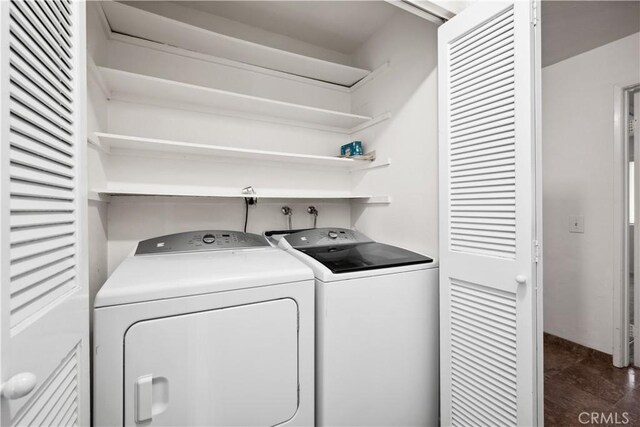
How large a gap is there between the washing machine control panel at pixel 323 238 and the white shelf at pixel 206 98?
0.92 metres

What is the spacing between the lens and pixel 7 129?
0.56 m

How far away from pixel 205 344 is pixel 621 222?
305cm

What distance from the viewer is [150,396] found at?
3.53 feet

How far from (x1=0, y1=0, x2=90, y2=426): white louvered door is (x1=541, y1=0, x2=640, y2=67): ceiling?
8.58 ft

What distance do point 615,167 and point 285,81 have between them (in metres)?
2.73

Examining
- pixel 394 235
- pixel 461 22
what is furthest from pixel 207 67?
pixel 394 235

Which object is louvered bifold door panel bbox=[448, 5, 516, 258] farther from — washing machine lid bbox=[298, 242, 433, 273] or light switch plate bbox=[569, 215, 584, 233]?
light switch plate bbox=[569, 215, 584, 233]

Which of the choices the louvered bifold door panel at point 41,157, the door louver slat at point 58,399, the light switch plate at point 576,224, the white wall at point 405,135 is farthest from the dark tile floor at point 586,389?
the louvered bifold door panel at point 41,157

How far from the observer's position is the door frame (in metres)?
2.24

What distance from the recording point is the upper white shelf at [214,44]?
174 centimetres

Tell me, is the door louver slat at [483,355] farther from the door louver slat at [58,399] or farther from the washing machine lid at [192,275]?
the door louver slat at [58,399]

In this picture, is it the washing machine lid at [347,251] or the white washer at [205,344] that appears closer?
the white washer at [205,344]

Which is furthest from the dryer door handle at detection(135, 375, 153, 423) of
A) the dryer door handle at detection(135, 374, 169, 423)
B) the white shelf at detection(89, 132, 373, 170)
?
the white shelf at detection(89, 132, 373, 170)

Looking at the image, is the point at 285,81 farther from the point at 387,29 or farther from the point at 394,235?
the point at 394,235
